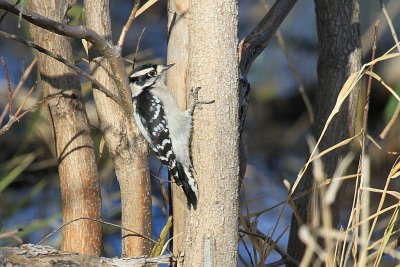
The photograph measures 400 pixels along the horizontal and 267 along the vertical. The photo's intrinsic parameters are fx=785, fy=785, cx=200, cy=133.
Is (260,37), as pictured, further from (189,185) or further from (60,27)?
(60,27)

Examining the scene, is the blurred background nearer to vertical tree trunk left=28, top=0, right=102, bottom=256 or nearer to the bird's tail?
vertical tree trunk left=28, top=0, right=102, bottom=256

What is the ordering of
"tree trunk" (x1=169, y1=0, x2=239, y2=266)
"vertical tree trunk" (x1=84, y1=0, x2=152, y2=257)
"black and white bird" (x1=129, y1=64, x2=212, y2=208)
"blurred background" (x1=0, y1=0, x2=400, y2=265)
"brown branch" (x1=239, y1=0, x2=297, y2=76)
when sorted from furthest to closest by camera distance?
"blurred background" (x1=0, y1=0, x2=400, y2=265) → "brown branch" (x1=239, y1=0, x2=297, y2=76) → "vertical tree trunk" (x1=84, y1=0, x2=152, y2=257) → "black and white bird" (x1=129, y1=64, x2=212, y2=208) → "tree trunk" (x1=169, y1=0, x2=239, y2=266)

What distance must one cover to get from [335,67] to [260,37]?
18.4 inches

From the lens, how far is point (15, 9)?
→ 236 centimetres

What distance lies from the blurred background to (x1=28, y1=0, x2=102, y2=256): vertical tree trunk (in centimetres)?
130

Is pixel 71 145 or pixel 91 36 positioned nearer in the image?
pixel 91 36

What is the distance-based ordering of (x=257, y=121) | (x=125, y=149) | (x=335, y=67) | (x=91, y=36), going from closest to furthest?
(x=91, y=36) < (x=125, y=149) < (x=335, y=67) < (x=257, y=121)

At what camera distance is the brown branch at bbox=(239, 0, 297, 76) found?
329 centimetres

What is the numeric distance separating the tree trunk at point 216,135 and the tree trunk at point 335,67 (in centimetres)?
115

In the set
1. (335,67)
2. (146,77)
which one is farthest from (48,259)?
(335,67)

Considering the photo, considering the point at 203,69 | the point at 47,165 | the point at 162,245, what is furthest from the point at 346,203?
the point at 203,69

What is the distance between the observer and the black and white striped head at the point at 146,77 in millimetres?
3350

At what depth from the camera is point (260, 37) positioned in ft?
11.0

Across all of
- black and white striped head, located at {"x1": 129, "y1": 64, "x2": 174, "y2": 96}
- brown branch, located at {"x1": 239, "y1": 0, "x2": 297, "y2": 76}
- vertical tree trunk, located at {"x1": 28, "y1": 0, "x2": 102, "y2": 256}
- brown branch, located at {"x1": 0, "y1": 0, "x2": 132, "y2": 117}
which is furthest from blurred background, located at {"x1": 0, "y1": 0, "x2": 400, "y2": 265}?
brown branch, located at {"x1": 0, "y1": 0, "x2": 132, "y2": 117}
